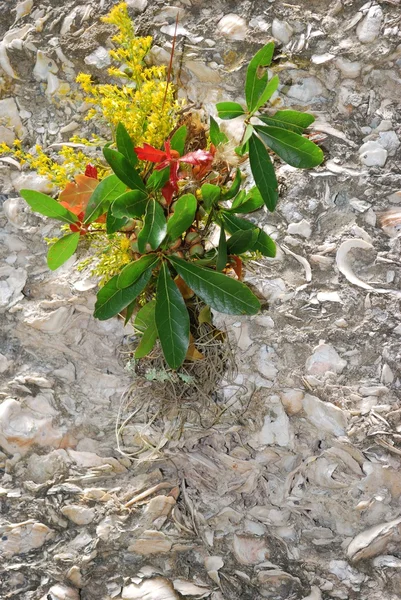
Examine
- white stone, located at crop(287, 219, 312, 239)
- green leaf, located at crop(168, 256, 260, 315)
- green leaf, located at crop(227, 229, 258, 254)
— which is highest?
green leaf, located at crop(227, 229, 258, 254)

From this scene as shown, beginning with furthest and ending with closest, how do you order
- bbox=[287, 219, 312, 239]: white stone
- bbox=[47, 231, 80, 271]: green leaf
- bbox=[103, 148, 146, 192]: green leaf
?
bbox=[287, 219, 312, 239]: white stone, bbox=[47, 231, 80, 271]: green leaf, bbox=[103, 148, 146, 192]: green leaf

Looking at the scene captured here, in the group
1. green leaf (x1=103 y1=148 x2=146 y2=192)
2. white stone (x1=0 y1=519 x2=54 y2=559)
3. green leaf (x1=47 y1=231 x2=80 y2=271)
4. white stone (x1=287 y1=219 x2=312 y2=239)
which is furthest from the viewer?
white stone (x1=287 y1=219 x2=312 y2=239)

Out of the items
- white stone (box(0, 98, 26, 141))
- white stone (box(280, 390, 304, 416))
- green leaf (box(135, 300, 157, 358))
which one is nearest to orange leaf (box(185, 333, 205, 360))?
green leaf (box(135, 300, 157, 358))

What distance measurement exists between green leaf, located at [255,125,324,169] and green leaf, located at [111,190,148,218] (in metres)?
0.19

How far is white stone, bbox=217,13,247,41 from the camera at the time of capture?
109cm

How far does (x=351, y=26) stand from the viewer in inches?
42.2

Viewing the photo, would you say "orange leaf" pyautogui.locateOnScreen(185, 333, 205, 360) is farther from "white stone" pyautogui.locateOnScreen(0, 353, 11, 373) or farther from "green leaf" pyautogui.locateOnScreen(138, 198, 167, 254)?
"white stone" pyautogui.locateOnScreen(0, 353, 11, 373)

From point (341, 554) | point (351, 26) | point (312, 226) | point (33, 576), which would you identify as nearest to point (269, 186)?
point (312, 226)

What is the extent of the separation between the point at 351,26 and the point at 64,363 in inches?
30.5

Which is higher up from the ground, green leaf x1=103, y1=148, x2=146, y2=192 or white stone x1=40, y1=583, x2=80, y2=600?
green leaf x1=103, y1=148, x2=146, y2=192

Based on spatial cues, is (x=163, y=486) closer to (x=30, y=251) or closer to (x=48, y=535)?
(x=48, y=535)

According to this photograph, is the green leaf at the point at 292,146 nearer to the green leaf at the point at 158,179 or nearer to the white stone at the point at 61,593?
the green leaf at the point at 158,179

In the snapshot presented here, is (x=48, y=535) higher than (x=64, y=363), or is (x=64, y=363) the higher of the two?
(x=64, y=363)

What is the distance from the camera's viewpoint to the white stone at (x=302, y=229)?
107 cm
